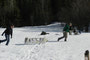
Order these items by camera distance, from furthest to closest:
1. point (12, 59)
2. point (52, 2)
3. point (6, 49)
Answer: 1. point (52, 2)
2. point (6, 49)
3. point (12, 59)

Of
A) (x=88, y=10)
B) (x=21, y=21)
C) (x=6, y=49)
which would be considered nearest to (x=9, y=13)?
(x=21, y=21)

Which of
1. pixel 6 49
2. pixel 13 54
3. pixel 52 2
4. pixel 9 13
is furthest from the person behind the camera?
pixel 52 2

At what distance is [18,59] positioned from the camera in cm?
1194

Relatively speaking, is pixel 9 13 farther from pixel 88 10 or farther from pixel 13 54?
pixel 13 54

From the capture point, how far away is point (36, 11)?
216ft

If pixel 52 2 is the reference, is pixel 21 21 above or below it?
below

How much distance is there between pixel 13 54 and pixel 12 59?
41.7 inches

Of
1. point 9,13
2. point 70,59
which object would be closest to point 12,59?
point 70,59

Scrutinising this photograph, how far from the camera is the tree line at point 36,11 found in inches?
2108

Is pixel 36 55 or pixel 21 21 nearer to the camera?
pixel 36 55

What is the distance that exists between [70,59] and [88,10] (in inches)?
1508

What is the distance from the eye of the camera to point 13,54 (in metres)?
12.8

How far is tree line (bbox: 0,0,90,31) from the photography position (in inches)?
2108

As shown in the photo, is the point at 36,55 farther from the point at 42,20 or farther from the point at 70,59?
the point at 42,20
